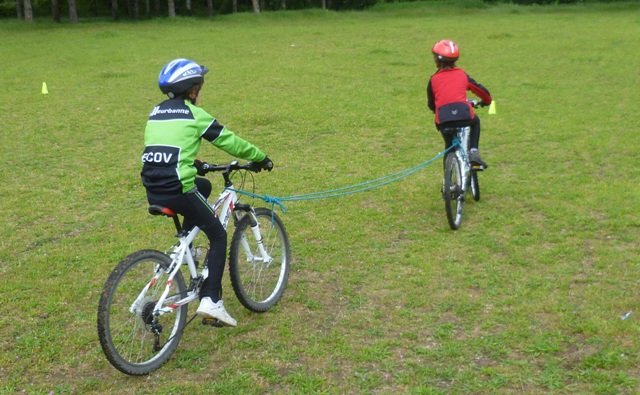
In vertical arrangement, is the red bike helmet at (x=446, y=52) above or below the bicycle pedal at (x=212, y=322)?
above

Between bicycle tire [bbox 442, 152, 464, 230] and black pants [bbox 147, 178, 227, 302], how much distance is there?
2877mm

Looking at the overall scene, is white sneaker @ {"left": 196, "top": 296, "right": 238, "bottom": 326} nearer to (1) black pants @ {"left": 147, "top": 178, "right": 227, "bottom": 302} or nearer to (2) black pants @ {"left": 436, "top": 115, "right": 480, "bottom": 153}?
(1) black pants @ {"left": 147, "top": 178, "right": 227, "bottom": 302}

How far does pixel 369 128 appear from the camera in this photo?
12539 millimetres

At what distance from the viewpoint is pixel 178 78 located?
15.4 ft

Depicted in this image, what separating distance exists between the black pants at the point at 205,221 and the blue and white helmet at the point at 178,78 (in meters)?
0.66

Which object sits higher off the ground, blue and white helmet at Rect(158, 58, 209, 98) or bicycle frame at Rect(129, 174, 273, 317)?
blue and white helmet at Rect(158, 58, 209, 98)

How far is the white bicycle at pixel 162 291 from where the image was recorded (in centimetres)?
442

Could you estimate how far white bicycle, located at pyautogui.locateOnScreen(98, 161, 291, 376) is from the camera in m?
4.42

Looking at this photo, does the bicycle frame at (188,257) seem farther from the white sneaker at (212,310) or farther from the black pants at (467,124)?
the black pants at (467,124)

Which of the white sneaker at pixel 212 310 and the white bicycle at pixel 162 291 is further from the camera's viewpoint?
the white sneaker at pixel 212 310

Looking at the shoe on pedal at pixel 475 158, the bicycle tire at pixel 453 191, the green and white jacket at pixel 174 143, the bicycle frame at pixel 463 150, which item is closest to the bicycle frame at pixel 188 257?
the green and white jacket at pixel 174 143

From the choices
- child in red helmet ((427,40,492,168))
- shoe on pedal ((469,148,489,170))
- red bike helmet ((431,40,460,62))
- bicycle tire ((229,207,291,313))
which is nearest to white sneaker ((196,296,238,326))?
bicycle tire ((229,207,291,313))

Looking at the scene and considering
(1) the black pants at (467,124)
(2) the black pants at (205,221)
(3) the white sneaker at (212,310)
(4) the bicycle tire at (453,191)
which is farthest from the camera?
(1) the black pants at (467,124)

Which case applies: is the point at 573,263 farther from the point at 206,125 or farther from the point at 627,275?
the point at 206,125
